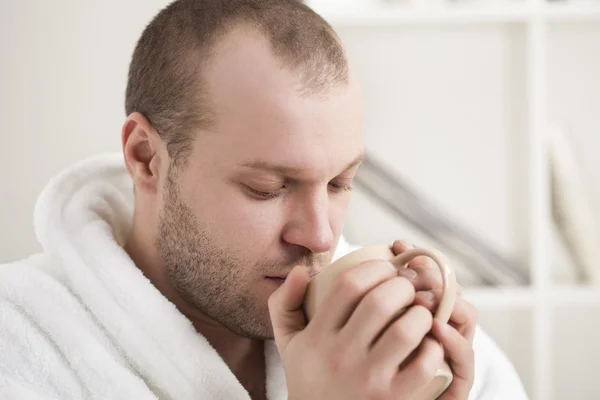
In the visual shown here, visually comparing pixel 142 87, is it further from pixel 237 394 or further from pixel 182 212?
pixel 237 394

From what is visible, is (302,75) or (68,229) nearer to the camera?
(302,75)

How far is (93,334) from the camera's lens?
107 centimetres

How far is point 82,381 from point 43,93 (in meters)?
1.24

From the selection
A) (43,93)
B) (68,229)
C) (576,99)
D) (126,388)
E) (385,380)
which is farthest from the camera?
(576,99)

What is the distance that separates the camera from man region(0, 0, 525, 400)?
1030 mm

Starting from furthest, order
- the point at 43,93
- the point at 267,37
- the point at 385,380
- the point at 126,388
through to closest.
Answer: the point at 43,93 → the point at 267,37 → the point at 126,388 → the point at 385,380

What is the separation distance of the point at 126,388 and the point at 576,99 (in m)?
1.70

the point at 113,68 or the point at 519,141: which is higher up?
the point at 113,68

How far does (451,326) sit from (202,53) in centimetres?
57

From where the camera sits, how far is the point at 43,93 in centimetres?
206

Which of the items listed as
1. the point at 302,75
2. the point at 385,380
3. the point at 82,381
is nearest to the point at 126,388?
the point at 82,381

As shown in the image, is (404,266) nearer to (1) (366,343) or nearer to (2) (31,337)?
(1) (366,343)

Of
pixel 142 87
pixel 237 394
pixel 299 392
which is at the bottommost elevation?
pixel 237 394

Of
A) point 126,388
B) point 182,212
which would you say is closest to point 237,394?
point 126,388
